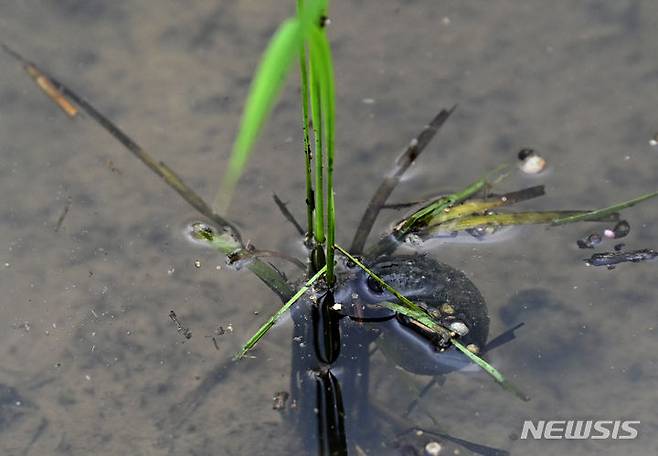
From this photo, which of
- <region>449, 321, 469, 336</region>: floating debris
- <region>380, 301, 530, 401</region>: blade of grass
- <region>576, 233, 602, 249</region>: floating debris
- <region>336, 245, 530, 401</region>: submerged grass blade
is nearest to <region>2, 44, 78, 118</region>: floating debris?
<region>336, 245, 530, 401</region>: submerged grass blade

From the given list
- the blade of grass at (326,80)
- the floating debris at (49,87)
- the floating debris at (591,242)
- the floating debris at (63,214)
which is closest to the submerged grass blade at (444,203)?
the floating debris at (591,242)

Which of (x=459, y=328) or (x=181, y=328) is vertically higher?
(x=459, y=328)

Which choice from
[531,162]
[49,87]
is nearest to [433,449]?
[531,162]

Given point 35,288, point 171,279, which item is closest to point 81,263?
point 35,288

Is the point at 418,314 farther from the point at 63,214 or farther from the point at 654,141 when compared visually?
the point at 63,214

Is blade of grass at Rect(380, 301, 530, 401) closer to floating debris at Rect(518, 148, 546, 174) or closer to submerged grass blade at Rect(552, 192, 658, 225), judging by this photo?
submerged grass blade at Rect(552, 192, 658, 225)
